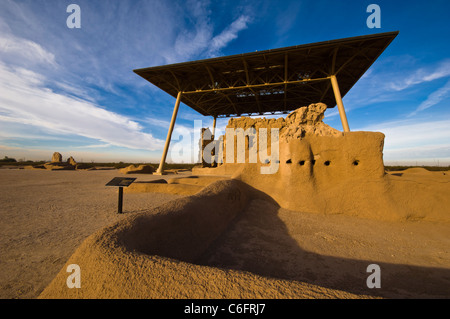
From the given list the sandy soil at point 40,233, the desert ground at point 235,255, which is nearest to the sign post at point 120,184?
the sandy soil at point 40,233

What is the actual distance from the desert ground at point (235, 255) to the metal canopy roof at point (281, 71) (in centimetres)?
1009

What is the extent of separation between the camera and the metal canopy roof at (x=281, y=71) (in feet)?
34.6

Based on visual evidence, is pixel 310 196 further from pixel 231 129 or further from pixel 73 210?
pixel 231 129

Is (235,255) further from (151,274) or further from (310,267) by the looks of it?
(151,274)

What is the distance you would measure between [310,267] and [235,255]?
1171 mm

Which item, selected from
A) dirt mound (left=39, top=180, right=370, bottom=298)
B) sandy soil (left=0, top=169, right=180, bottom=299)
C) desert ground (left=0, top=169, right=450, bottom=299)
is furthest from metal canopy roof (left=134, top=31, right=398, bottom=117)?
dirt mound (left=39, top=180, right=370, bottom=298)

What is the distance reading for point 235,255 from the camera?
3035 millimetres

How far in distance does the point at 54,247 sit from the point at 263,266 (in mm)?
3248

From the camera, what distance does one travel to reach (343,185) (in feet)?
17.0

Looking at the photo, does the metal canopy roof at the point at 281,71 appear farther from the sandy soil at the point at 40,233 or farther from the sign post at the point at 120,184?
the sandy soil at the point at 40,233

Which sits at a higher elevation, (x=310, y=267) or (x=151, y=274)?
(x=151, y=274)

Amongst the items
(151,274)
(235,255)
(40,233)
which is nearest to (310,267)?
(235,255)

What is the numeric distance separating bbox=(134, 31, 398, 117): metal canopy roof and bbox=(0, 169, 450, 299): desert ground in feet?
33.1

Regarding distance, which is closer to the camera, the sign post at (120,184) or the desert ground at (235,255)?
the desert ground at (235,255)
